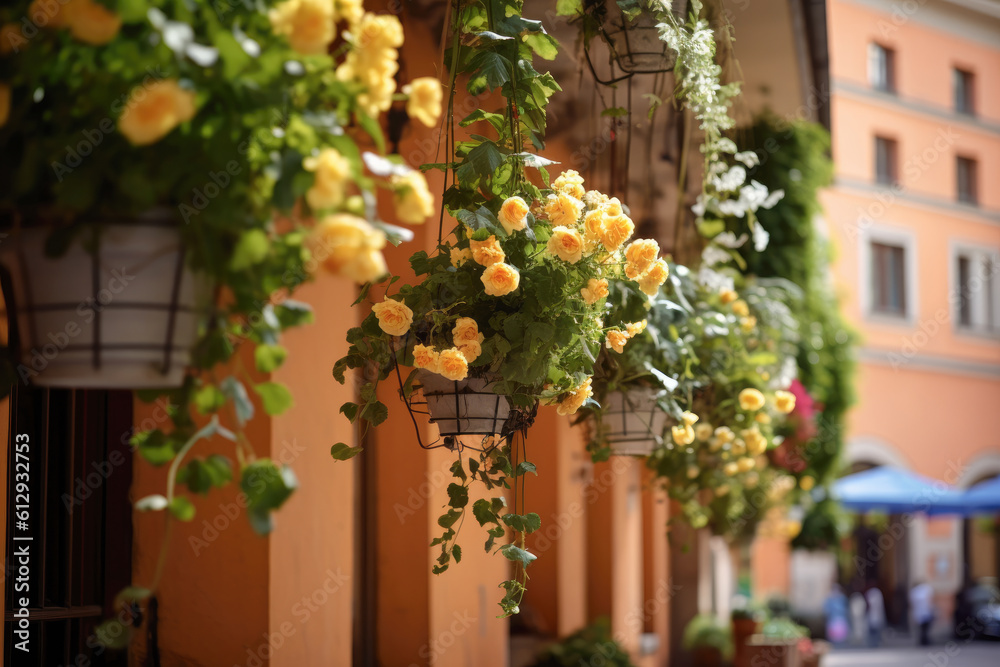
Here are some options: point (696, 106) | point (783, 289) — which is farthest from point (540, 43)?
point (783, 289)

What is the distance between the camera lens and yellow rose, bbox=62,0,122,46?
1.28 meters

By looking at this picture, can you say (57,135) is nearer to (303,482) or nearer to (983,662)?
(303,482)

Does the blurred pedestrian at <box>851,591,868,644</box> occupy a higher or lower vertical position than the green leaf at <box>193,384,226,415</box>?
lower

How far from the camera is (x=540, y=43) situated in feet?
9.35

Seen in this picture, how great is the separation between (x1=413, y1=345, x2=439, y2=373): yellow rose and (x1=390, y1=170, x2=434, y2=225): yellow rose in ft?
3.17

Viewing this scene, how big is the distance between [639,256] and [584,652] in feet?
14.8

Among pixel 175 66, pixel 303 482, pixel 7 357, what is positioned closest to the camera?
pixel 175 66

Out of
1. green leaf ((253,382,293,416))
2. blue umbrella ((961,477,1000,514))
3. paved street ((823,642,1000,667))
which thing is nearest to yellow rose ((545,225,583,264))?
green leaf ((253,382,293,416))

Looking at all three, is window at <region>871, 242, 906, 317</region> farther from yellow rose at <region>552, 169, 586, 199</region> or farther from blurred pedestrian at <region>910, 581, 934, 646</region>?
yellow rose at <region>552, 169, 586, 199</region>

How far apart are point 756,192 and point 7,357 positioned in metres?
3.43

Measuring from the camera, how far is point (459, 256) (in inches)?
101

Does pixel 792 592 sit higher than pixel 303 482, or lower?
lower

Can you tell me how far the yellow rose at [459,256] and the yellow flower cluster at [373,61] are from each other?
1.03 metres

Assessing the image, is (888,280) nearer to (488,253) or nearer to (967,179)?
(967,179)
